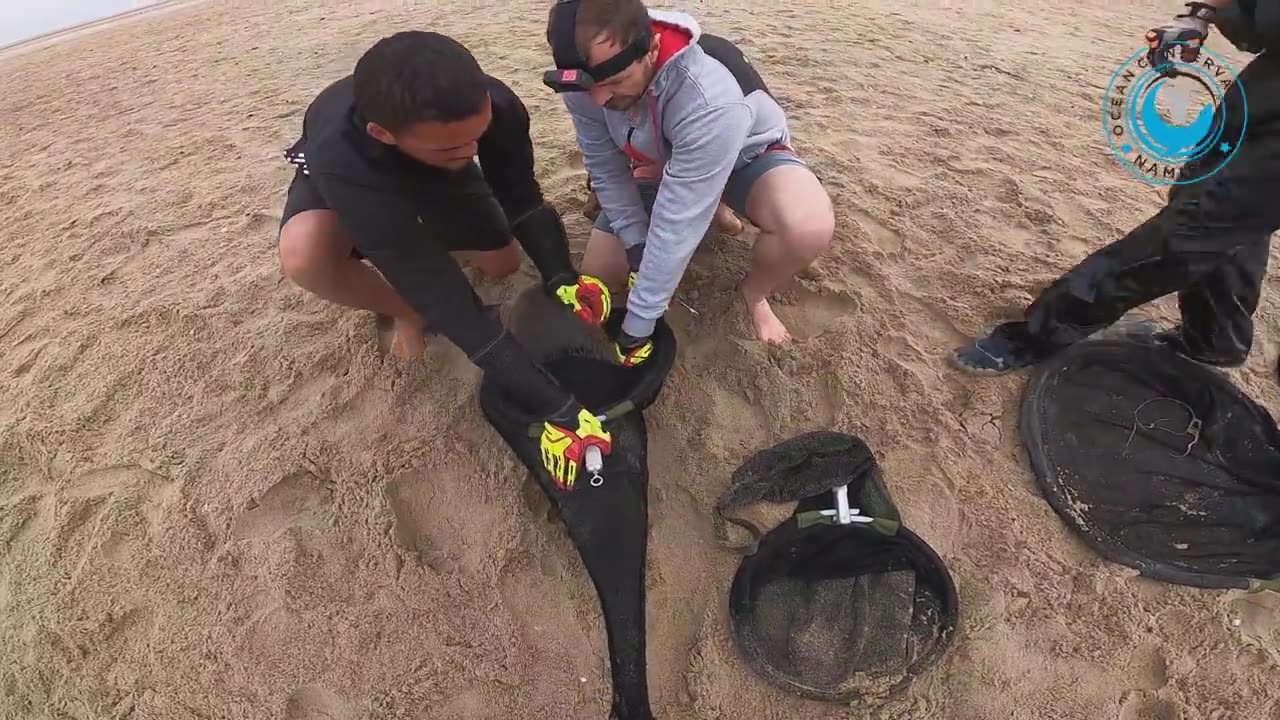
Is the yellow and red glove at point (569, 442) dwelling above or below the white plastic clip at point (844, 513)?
above

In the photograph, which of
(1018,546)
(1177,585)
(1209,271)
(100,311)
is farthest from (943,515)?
(100,311)

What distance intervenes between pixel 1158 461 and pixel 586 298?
58.2 inches

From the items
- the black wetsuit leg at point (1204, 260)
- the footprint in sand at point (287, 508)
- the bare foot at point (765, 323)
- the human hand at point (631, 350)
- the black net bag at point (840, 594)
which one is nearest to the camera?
the black wetsuit leg at point (1204, 260)

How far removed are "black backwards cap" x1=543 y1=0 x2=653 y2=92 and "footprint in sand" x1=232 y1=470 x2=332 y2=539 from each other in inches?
45.4

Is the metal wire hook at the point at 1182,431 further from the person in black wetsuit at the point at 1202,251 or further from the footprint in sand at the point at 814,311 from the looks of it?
the footprint in sand at the point at 814,311

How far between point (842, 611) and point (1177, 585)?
0.72m

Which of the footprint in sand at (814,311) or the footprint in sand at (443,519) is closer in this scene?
the footprint in sand at (443,519)

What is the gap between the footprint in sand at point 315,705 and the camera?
1569mm

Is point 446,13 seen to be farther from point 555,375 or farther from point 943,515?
point 943,515

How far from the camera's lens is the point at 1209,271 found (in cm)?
164

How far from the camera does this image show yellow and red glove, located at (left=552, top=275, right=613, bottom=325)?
1.95m

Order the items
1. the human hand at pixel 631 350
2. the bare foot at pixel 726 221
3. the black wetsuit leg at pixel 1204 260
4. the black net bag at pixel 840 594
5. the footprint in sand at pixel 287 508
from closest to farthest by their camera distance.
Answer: the black wetsuit leg at pixel 1204 260 < the black net bag at pixel 840 594 < the footprint in sand at pixel 287 508 < the human hand at pixel 631 350 < the bare foot at pixel 726 221

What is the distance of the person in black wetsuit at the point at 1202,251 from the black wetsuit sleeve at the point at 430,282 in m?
1.17

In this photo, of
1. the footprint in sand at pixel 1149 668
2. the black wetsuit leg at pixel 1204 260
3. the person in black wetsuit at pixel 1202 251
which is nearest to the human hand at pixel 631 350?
the person in black wetsuit at pixel 1202 251
